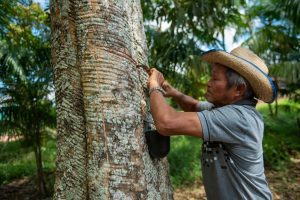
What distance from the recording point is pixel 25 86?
240 inches

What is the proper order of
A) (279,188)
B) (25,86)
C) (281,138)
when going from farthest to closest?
(281,138), (279,188), (25,86)

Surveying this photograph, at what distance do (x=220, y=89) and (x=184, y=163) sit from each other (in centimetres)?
547

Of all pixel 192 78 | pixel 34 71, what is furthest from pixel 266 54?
pixel 34 71

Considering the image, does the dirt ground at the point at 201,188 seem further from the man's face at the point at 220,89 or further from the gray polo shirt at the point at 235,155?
the man's face at the point at 220,89

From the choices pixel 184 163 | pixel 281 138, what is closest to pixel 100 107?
pixel 184 163

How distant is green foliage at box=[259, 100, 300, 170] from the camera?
25.9 feet

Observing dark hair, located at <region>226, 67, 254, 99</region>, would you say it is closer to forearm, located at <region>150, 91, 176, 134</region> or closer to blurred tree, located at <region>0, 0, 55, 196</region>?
forearm, located at <region>150, 91, 176, 134</region>

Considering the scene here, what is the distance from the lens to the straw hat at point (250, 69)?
189cm

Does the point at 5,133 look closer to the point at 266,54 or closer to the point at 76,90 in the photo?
the point at 76,90

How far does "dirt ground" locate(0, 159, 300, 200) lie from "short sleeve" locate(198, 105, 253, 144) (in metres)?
4.43

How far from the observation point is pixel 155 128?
1861 mm

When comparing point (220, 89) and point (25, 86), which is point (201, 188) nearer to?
point (25, 86)

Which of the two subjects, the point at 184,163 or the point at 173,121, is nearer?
the point at 173,121

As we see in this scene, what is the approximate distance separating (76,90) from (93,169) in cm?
41
